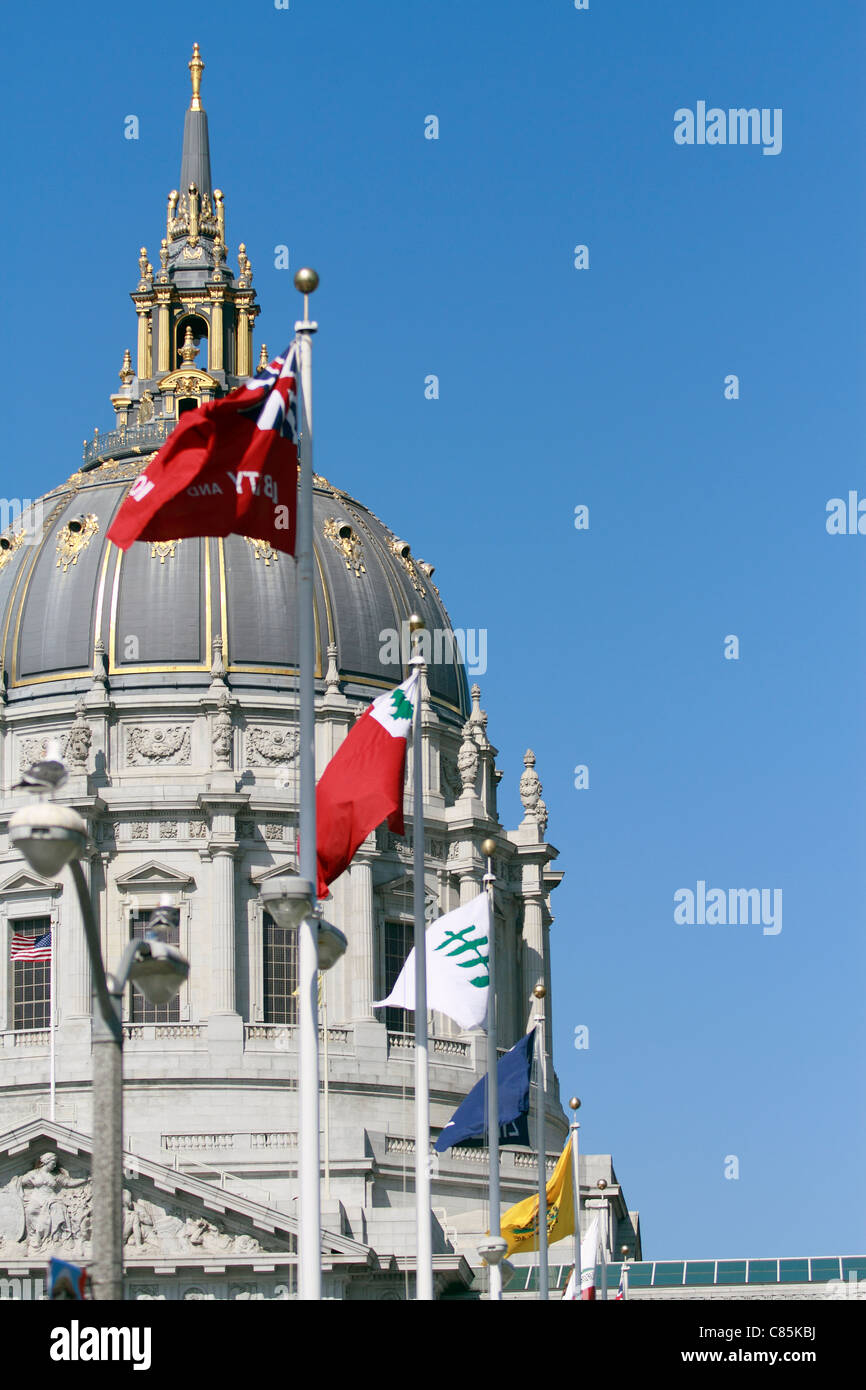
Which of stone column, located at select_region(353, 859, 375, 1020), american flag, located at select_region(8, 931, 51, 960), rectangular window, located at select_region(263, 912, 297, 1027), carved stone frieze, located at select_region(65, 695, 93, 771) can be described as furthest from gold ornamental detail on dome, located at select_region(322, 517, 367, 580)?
american flag, located at select_region(8, 931, 51, 960)

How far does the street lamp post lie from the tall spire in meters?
87.5

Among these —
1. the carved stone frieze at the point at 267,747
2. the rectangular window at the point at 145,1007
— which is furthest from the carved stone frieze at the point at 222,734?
the rectangular window at the point at 145,1007

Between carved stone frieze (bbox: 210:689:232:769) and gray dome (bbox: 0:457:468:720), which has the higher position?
gray dome (bbox: 0:457:468:720)

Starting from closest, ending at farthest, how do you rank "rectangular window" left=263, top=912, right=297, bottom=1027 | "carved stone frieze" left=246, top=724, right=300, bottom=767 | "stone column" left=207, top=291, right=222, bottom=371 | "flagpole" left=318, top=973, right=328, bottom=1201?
1. "flagpole" left=318, top=973, right=328, bottom=1201
2. "rectangular window" left=263, top=912, right=297, bottom=1027
3. "carved stone frieze" left=246, top=724, right=300, bottom=767
4. "stone column" left=207, top=291, right=222, bottom=371

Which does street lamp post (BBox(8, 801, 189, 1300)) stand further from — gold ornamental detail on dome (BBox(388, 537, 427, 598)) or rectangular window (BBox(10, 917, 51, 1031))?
gold ornamental detail on dome (BBox(388, 537, 427, 598))

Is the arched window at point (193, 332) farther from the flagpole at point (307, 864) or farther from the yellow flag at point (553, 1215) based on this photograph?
the flagpole at point (307, 864)

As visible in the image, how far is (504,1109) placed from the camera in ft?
173

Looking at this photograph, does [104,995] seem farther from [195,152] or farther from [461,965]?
[195,152]

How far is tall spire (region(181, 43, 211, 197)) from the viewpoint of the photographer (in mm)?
112375

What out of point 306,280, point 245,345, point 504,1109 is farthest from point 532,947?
point 306,280

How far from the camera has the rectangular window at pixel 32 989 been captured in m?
91.2

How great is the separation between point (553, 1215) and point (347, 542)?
143 ft

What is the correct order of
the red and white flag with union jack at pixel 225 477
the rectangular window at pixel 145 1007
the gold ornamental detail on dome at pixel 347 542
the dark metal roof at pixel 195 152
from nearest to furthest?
the red and white flag with union jack at pixel 225 477 < the rectangular window at pixel 145 1007 < the gold ornamental detail on dome at pixel 347 542 < the dark metal roof at pixel 195 152

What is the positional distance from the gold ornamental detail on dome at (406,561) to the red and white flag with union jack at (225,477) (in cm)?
6888
